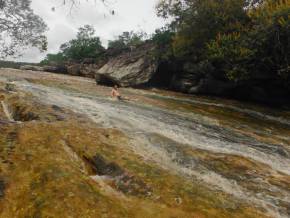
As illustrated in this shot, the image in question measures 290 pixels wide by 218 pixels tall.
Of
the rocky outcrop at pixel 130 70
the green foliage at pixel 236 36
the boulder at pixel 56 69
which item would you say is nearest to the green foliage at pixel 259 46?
the green foliage at pixel 236 36

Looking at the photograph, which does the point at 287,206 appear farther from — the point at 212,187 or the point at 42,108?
the point at 42,108

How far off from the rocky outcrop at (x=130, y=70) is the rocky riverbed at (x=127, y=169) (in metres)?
19.9

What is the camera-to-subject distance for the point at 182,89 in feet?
114

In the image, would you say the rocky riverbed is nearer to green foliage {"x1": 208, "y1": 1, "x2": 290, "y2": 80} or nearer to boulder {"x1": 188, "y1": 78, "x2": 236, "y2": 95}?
green foliage {"x1": 208, "y1": 1, "x2": 290, "y2": 80}

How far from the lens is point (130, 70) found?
35594mm

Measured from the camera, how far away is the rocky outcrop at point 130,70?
114 ft

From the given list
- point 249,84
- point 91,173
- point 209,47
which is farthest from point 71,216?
point 249,84

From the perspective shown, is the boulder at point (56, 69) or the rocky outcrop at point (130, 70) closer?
the rocky outcrop at point (130, 70)

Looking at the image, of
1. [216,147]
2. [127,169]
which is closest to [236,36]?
[216,147]

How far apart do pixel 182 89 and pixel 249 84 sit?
6.61m

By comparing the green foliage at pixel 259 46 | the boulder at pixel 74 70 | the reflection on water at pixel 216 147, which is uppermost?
the green foliage at pixel 259 46

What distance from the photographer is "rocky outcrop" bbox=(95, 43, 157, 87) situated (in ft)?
114

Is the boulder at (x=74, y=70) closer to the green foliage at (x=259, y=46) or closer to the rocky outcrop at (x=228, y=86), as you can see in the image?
the rocky outcrop at (x=228, y=86)

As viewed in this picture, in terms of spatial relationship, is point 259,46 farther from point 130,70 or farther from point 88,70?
point 88,70
